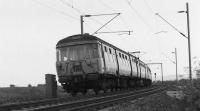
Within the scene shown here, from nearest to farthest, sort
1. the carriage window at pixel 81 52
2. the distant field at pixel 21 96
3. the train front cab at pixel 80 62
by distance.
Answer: the distant field at pixel 21 96 → the train front cab at pixel 80 62 → the carriage window at pixel 81 52

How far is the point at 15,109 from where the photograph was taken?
1543cm

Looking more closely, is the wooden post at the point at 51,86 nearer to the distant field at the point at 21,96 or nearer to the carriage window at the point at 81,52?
the distant field at the point at 21,96

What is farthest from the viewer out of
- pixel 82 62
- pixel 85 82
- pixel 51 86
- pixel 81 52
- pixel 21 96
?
pixel 21 96

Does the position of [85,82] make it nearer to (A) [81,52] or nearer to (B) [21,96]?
(A) [81,52]

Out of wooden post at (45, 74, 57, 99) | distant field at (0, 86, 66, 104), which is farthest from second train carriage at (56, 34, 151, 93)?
distant field at (0, 86, 66, 104)

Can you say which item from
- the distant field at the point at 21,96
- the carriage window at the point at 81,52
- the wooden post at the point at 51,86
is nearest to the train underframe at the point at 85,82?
the wooden post at the point at 51,86

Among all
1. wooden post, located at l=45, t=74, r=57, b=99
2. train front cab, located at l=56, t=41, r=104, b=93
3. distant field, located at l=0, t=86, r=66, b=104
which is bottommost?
distant field, located at l=0, t=86, r=66, b=104

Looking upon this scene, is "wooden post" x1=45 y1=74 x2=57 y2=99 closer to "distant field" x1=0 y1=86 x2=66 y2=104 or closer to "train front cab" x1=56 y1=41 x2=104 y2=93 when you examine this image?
"distant field" x1=0 y1=86 x2=66 y2=104

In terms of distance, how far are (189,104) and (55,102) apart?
649 cm

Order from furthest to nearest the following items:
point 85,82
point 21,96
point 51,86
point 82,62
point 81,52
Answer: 1. point 21,96
2. point 85,82
3. point 51,86
4. point 81,52
5. point 82,62

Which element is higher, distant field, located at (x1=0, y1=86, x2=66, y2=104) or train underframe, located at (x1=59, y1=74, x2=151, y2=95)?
train underframe, located at (x1=59, y1=74, x2=151, y2=95)

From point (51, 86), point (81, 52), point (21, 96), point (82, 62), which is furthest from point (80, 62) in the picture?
point (21, 96)

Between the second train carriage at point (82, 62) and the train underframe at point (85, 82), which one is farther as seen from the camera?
the train underframe at point (85, 82)

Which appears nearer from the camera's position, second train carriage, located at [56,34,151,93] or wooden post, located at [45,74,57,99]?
second train carriage, located at [56,34,151,93]
